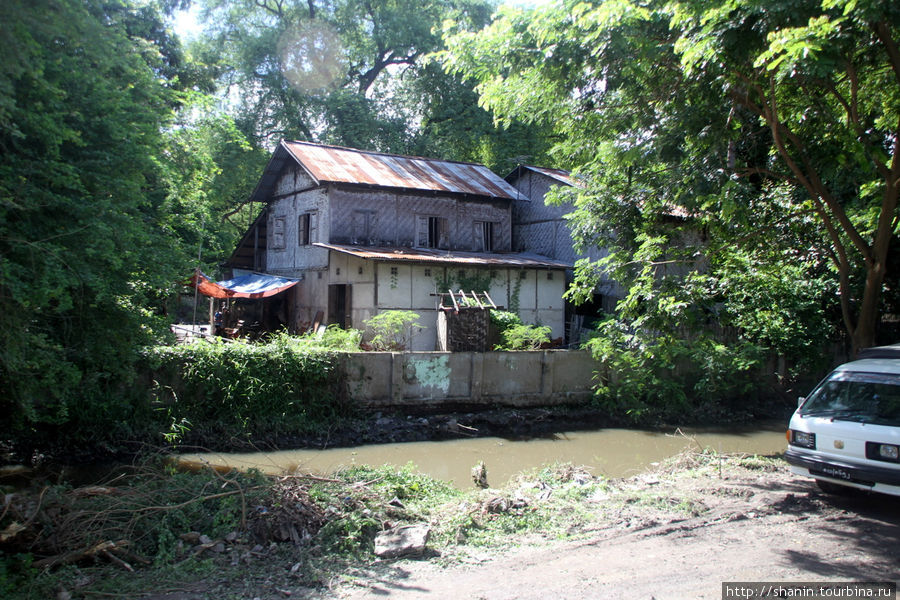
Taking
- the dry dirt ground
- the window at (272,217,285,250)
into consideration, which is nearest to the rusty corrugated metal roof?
the window at (272,217,285,250)

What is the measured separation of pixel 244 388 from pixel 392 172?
11.6 m

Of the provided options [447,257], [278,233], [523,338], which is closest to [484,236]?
[447,257]

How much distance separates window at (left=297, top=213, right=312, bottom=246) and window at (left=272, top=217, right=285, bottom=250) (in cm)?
144

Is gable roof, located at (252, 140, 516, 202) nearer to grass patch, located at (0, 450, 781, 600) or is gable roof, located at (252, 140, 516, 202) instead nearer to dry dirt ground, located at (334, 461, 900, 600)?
grass patch, located at (0, 450, 781, 600)

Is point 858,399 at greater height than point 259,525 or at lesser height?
greater

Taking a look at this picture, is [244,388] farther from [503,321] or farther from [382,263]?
[503,321]

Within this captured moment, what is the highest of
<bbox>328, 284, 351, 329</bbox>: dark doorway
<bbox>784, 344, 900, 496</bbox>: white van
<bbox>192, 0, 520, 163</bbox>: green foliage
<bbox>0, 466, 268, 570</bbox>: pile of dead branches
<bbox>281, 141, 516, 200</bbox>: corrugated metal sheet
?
<bbox>192, 0, 520, 163</bbox>: green foliage

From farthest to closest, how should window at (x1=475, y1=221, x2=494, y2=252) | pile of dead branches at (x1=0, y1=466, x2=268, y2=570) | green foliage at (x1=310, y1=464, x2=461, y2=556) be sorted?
window at (x1=475, y1=221, x2=494, y2=252) → green foliage at (x1=310, y1=464, x2=461, y2=556) → pile of dead branches at (x1=0, y1=466, x2=268, y2=570)

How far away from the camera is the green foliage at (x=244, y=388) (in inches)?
468

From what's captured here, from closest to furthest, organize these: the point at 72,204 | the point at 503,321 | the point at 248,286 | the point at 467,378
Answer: the point at 72,204, the point at 467,378, the point at 503,321, the point at 248,286

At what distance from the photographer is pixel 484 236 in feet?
74.6

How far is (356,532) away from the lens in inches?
247

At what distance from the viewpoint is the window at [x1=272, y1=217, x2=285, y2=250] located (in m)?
22.9

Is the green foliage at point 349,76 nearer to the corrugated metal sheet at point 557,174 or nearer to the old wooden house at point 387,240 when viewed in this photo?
the corrugated metal sheet at point 557,174
